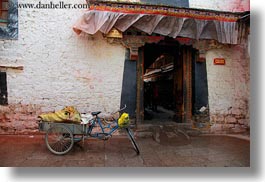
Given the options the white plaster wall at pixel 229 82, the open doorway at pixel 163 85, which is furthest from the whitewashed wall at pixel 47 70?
the white plaster wall at pixel 229 82

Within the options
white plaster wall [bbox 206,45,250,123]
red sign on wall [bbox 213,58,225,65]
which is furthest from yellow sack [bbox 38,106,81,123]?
red sign on wall [bbox 213,58,225,65]

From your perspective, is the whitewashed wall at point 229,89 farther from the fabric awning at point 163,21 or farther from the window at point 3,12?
the window at point 3,12

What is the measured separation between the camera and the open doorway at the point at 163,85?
17.4 ft

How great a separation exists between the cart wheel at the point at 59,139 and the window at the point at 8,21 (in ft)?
6.10

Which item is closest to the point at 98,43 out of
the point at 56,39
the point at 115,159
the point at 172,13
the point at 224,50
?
the point at 56,39

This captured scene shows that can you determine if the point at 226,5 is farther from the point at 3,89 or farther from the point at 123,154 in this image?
the point at 3,89

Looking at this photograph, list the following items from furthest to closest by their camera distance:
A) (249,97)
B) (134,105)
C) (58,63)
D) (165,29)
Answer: (134,105) → (165,29) → (58,63) → (249,97)

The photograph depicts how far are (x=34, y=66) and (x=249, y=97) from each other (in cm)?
381

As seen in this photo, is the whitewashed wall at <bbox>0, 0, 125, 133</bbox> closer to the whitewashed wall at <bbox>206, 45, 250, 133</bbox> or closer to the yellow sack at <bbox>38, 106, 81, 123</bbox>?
the yellow sack at <bbox>38, 106, 81, 123</bbox>

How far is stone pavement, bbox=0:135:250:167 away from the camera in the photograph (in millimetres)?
3293

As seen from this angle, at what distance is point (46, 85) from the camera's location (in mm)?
3881

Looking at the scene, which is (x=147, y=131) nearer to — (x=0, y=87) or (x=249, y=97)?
(x=249, y=97)

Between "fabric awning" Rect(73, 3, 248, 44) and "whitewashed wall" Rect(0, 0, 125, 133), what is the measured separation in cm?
32

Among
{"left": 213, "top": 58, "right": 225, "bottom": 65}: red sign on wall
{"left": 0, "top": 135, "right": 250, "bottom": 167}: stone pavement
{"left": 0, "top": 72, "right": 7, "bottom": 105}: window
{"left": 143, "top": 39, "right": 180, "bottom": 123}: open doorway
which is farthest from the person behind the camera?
{"left": 143, "top": 39, "right": 180, "bottom": 123}: open doorway
